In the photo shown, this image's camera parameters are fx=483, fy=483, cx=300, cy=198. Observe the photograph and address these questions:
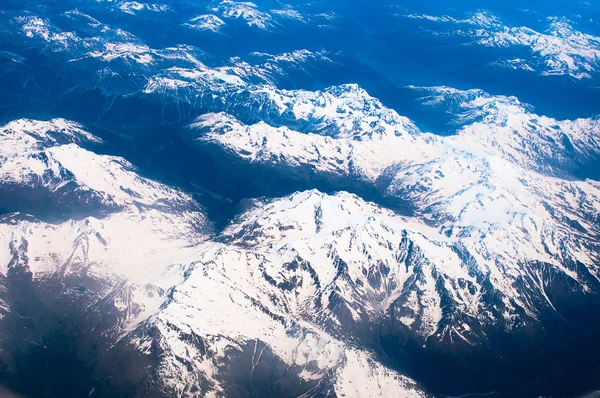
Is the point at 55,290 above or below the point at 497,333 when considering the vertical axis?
below

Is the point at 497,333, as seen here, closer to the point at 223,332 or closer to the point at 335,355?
the point at 335,355

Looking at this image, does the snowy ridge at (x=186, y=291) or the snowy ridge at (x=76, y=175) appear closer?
the snowy ridge at (x=186, y=291)

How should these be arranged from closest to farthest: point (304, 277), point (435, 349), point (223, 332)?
point (223, 332) → point (435, 349) → point (304, 277)

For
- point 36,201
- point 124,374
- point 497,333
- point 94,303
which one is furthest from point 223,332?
point 36,201

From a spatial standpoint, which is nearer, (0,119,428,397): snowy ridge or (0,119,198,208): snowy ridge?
(0,119,428,397): snowy ridge

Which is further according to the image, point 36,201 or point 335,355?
point 36,201

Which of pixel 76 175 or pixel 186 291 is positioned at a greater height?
pixel 186 291

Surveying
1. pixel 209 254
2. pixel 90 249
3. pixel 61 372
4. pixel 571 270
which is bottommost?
pixel 61 372

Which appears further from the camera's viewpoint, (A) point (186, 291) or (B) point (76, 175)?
(B) point (76, 175)

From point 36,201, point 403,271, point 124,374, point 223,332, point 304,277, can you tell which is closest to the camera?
point 124,374
